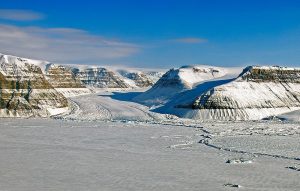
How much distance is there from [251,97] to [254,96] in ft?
3.76

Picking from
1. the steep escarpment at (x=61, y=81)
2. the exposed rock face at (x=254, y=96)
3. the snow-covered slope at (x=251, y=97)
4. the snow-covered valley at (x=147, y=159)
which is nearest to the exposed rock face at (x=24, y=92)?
the snow-covered valley at (x=147, y=159)

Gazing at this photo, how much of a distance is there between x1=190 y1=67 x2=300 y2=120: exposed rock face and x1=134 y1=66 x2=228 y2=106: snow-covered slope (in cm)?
2309

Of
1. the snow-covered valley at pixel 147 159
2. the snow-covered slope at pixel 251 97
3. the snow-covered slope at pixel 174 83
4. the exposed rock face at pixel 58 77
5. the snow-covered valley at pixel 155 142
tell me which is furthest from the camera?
the exposed rock face at pixel 58 77

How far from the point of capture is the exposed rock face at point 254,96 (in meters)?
83.9

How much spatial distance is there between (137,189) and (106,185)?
1.88 meters

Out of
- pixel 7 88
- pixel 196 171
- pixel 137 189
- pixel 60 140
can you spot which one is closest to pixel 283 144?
pixel 196 171

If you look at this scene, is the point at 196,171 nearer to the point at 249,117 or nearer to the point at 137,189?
the point at 137,189

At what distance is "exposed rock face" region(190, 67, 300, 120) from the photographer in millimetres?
83938

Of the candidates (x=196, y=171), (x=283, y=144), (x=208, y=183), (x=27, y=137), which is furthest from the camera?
(x=27, y=137)

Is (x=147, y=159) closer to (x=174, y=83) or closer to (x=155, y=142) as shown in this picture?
(x=155, y=142)

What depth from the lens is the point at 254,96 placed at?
9056 centimetres

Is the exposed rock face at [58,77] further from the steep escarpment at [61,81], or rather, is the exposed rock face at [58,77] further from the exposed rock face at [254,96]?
the exposed rock face at [254,96]

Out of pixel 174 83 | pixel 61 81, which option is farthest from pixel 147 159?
pixel 61 81

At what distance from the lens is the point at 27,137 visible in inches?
1994
